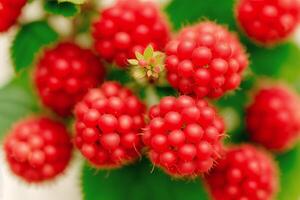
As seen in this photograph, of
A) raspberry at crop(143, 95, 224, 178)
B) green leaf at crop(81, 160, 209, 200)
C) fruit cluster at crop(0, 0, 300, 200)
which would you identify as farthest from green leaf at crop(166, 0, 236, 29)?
raspberry at crop(143, 95, 224, 178)

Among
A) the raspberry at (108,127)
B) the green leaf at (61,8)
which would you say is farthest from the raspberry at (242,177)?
the green leaf at (61,8)

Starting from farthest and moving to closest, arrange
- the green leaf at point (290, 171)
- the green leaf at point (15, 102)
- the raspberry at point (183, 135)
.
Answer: the green leaf at point (290, 171), the green leaf at point (15, 102), the raspberry at point (183, 135)

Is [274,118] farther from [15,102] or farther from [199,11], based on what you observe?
[15,102]

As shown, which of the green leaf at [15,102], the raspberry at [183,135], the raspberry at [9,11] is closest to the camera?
the raspberry at [183,135]

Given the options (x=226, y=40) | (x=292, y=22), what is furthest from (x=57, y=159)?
(x=292, y=22)

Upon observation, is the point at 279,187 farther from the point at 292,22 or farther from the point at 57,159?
the point at 57,159

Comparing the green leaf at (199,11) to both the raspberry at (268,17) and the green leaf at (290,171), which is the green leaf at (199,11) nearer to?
the raspberry at (268,17)

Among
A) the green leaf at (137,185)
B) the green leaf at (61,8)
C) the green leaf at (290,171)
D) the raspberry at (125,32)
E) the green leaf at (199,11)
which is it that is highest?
the green leaf at (61,8)
